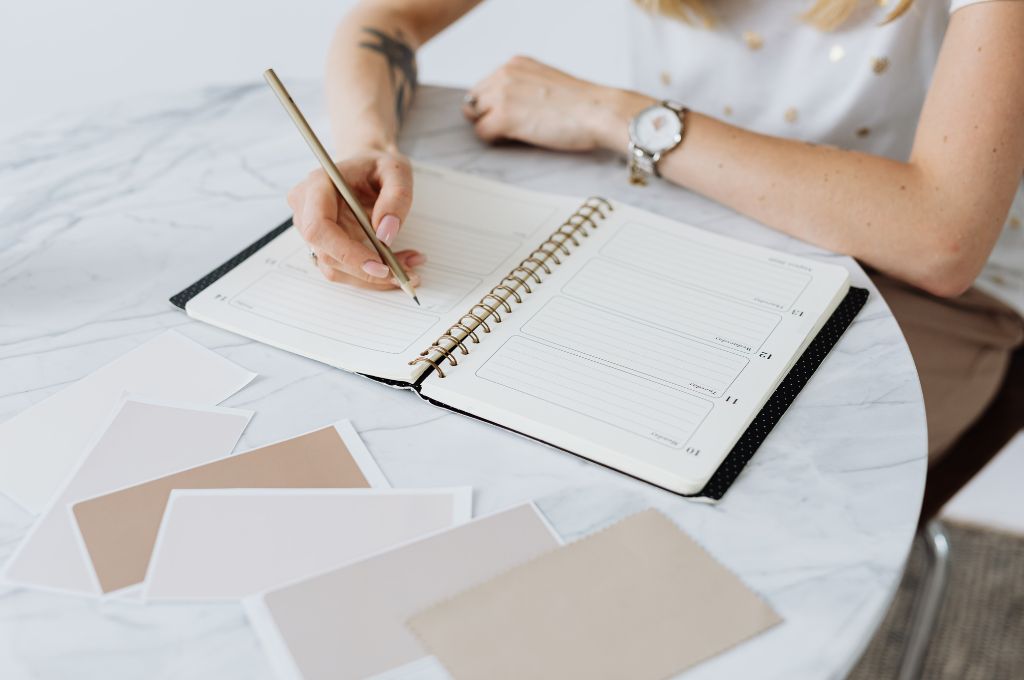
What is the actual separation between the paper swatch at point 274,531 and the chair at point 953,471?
613 millimetres

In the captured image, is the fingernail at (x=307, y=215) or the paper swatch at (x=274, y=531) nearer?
the paper swatch at (x=274, y=531)

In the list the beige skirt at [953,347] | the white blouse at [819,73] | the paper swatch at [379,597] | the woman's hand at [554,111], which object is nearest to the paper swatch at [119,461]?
the paper swatch at [379,597]

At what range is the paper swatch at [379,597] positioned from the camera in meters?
0.54

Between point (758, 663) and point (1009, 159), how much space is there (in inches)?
22.9

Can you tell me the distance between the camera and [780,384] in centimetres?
71

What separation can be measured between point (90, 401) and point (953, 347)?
894 millimetres

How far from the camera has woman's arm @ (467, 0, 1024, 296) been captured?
0.85 meters

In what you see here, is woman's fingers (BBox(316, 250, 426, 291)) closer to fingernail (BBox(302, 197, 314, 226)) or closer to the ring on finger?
fingernail (BBox(302, 197, 314, 226))

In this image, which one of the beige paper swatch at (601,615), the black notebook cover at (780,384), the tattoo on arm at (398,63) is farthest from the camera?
the tattoo on arm at (398,63)

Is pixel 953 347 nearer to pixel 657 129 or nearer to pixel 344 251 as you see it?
pixel 657 129

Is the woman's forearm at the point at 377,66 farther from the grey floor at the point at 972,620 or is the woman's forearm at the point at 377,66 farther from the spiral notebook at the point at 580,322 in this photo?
the grey floor at the point at 972,620

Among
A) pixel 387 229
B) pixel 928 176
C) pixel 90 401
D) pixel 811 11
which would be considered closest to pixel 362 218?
pixel 387 229

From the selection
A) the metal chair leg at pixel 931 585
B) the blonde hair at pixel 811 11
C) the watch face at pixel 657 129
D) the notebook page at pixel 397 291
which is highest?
the blonde hair at pixel 811 11

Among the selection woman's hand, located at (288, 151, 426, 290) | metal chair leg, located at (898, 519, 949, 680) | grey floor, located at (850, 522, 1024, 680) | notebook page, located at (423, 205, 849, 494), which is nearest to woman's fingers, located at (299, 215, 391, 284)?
woman's hand, located at (288, 151, 426, 290)
